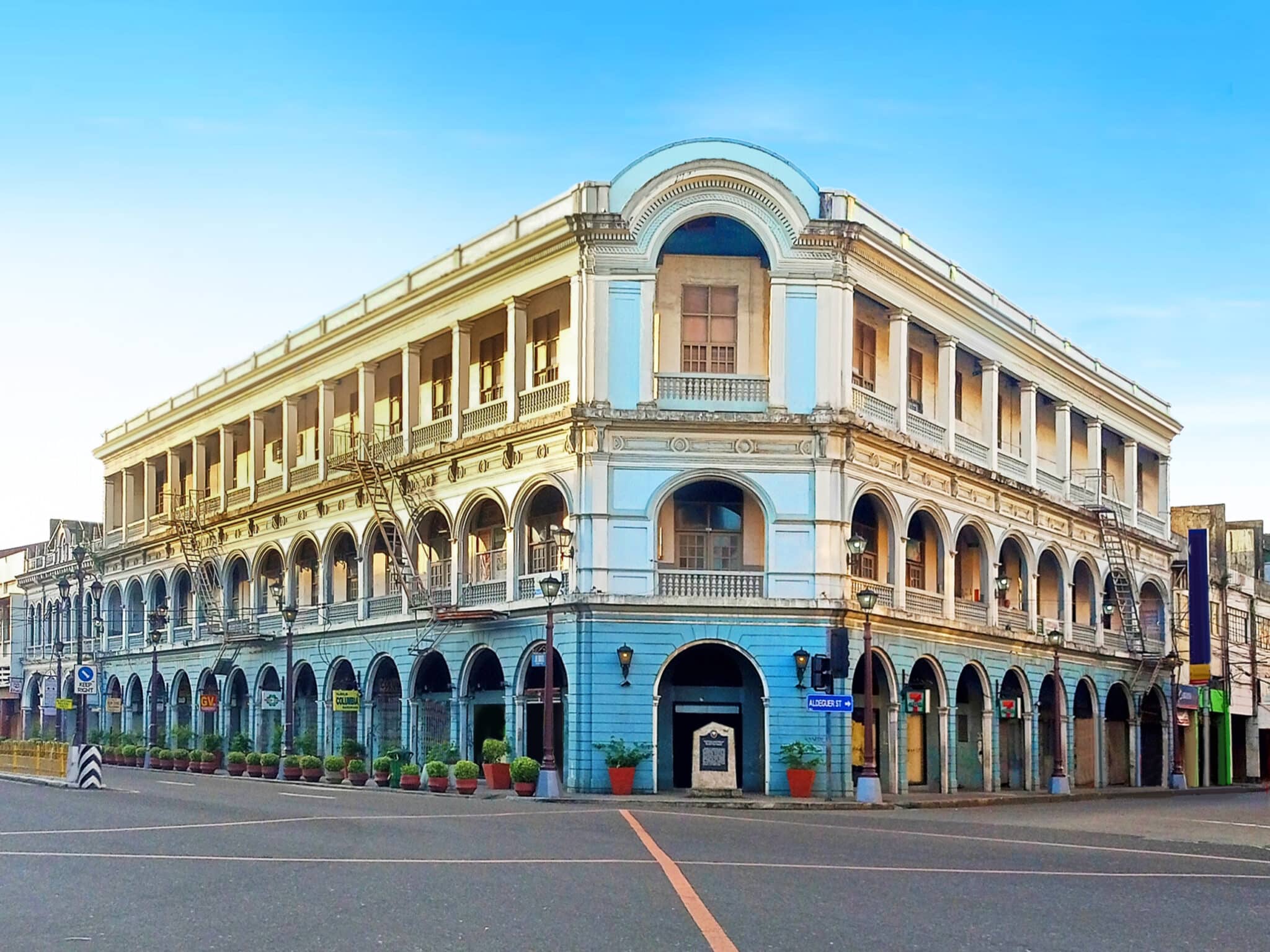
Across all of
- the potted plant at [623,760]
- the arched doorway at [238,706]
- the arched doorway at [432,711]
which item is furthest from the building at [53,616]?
the potted plant at [623,760]

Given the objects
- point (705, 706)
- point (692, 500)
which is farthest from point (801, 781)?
point (692, 500)

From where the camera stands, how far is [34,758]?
41.7m

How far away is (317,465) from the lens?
5212 cm

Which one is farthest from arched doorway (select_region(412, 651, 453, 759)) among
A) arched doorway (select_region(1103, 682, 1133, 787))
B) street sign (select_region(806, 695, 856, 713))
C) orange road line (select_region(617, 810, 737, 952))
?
orange road line (select_region(617, 810, 737, 952))

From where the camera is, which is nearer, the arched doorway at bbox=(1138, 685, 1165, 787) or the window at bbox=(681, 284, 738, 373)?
the window at bbox=(681, 284, 738, 373)

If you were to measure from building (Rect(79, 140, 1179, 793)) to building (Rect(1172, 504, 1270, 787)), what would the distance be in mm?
5103

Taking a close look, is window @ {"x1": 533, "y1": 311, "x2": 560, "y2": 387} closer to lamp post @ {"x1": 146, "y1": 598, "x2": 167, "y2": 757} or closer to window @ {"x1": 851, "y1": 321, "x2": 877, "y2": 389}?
window @ {"x1": 851, "y1": 321, "x2": 877, "y2": 389}

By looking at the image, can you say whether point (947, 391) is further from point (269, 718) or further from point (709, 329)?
point (269, 718)

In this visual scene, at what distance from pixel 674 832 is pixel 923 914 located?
9.89 meters

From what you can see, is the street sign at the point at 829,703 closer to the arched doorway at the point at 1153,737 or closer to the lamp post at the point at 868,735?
the lamp post at the point at 868,735

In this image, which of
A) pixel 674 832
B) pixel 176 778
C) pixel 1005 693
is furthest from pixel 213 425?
pixel 674 832

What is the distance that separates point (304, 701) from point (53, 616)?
1189 inches

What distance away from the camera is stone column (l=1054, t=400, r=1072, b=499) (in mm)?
52062

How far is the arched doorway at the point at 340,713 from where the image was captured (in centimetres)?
4928
